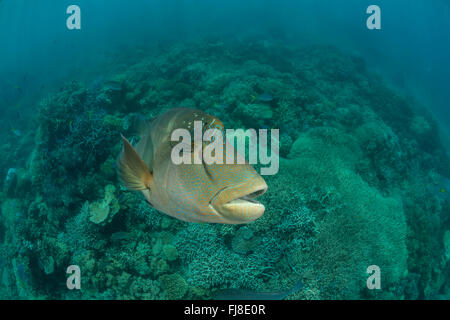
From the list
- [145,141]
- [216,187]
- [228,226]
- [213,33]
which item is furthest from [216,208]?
[213,33]

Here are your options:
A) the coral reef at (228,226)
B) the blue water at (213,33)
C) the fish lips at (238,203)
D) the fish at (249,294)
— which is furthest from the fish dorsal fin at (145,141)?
the blue water at (213,33)

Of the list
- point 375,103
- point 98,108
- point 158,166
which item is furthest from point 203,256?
point 375,103

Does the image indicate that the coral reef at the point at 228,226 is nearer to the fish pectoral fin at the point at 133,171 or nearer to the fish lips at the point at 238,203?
the fish pectoral fin at the point at 133,171

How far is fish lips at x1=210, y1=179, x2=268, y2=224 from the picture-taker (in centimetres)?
64

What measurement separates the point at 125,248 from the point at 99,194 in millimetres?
1444

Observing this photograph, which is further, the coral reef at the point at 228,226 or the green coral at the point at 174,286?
the coral reef at the point at 228,226

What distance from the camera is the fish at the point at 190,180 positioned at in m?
0.65

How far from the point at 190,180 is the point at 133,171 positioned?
28cm

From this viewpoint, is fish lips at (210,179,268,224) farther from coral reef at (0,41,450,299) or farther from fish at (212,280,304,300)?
coral reef at (0,41,450,299)

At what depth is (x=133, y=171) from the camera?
2.79 ft

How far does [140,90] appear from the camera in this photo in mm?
7715

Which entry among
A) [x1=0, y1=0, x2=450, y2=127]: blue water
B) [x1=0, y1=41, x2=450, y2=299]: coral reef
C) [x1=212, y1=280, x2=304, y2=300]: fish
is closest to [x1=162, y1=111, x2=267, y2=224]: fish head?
[x1=212, y1=280, x2=304, y2=300]: fish

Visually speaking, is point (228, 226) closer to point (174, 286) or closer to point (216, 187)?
point (174, 286)

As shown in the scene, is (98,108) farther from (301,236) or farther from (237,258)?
(301,236)
